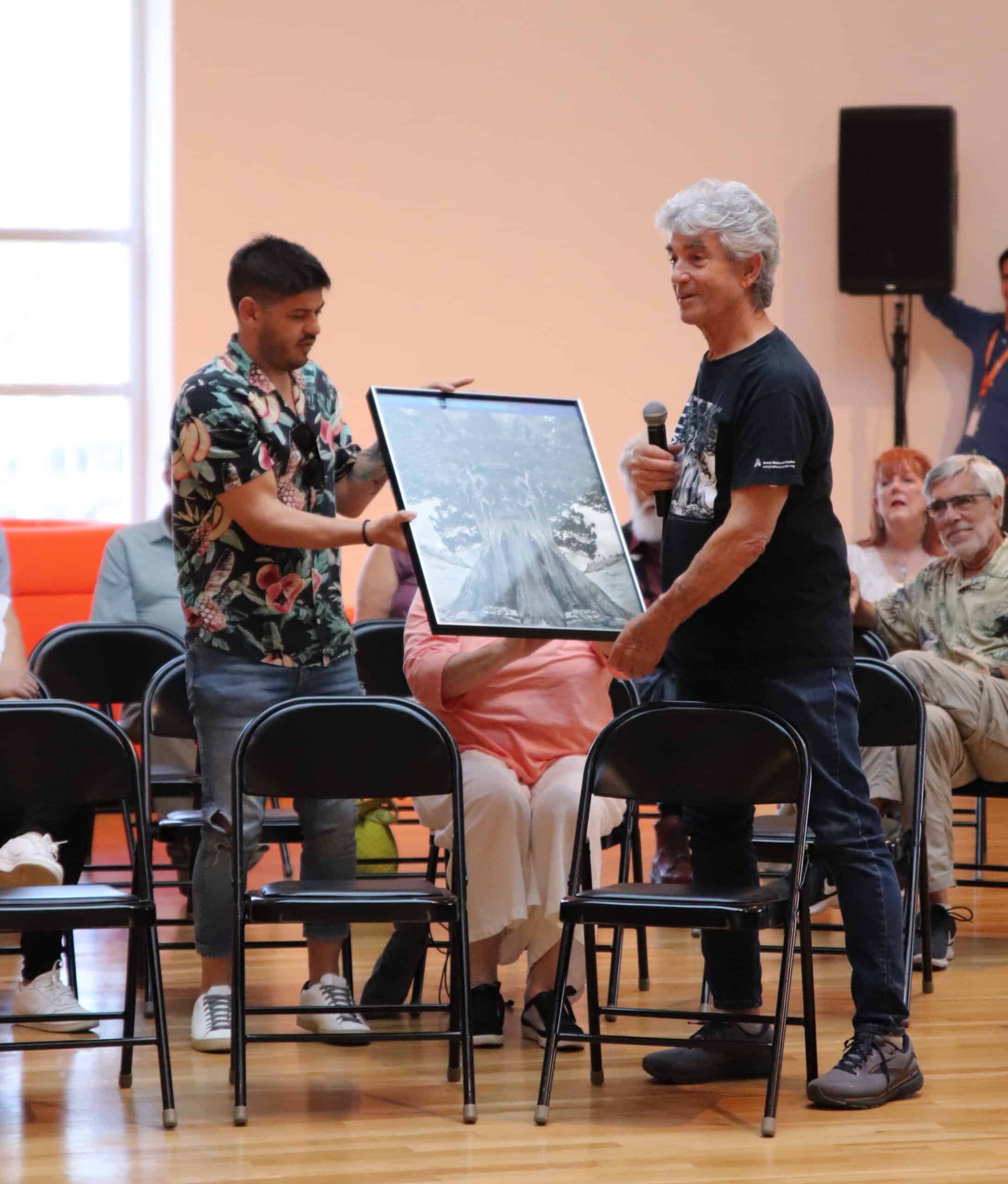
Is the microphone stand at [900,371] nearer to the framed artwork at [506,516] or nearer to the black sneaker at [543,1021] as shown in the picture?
the framed artwork at [506,516]

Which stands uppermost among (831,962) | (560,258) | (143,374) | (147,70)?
(147,70)

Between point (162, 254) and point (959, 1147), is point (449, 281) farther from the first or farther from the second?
point (959, 1147)

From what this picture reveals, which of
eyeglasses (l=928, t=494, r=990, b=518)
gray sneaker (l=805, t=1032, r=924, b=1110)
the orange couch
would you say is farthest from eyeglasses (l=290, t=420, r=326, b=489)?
the orange couch

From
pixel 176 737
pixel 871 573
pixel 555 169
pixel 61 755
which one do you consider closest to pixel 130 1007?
pixel 61 755

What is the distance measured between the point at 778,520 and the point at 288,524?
0.94 m

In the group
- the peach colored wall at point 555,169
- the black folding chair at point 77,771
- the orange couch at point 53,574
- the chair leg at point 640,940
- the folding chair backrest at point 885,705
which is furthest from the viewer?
the peach colored wall at point 555,169

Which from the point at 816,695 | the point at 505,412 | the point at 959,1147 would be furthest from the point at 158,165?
the point at 959,1147

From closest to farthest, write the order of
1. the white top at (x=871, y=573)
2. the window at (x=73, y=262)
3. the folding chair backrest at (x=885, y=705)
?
the folding chair backrest at (x=885, y=705) < the white top at (x=871, y=573) < the window at (x=73, y=262)

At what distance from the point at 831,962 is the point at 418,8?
4.78 meters

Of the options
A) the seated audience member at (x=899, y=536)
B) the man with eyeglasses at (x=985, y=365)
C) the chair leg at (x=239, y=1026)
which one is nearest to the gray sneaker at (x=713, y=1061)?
the chair leg at (x=239, y=1026)

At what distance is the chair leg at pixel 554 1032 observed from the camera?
2.90m

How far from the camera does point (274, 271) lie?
331cm

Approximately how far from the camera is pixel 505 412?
3.38 metres

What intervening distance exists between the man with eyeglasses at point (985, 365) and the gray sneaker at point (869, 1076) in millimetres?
4710
